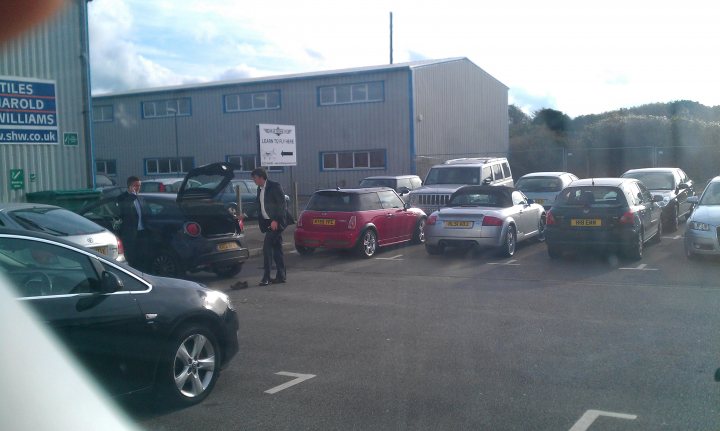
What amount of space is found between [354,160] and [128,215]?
78.3ft

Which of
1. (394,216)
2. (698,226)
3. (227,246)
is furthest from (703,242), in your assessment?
(227,246)

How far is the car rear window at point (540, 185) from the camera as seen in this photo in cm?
1931

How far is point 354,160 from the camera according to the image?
1383 inches

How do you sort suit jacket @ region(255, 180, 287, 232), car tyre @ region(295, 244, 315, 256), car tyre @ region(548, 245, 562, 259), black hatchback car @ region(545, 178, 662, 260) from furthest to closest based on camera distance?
car tyre @ region(295, 244, 315, 256) → car tyre @ region(548, 245, 562, 259) → black hatchback car @ region(545, 178, 662, 260) → suit jacket @ region(255, 180, 287, 232)

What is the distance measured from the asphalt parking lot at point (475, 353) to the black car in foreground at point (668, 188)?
5378 mm

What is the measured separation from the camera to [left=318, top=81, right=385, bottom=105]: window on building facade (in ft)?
Answer: 112

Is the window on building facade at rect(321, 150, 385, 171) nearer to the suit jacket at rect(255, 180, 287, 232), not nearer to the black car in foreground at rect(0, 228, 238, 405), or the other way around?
the suit jacket at rect(255, 180, 287, 232)

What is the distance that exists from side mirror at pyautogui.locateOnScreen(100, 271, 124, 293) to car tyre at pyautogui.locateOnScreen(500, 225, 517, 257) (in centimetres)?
1000

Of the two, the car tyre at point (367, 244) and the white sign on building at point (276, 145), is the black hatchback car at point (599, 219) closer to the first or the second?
the car tyre at point (367, 244)

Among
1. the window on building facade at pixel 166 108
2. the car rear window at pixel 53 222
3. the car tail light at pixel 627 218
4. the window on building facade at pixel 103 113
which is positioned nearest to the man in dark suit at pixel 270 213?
the car rear window at pixel 53 222

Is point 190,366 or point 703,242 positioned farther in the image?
point 703,242

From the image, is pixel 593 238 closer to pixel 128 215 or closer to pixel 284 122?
pixel 128 215

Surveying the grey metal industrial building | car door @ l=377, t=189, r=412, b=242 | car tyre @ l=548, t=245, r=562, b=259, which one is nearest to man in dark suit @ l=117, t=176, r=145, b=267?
car door @ l=377, t=189, r=412, b=242

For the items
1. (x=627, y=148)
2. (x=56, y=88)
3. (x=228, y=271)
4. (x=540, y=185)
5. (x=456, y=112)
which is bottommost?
(x=228, y=271)
